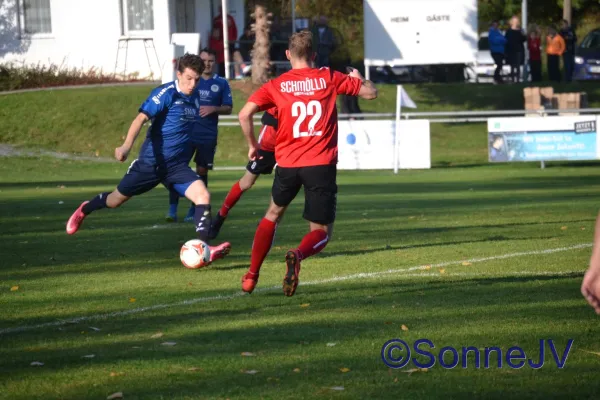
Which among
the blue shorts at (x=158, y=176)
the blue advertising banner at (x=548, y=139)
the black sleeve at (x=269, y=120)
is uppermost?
the black sleeve at (x=269, y=120)

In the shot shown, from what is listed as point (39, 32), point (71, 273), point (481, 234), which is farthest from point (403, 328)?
point (39, 32)

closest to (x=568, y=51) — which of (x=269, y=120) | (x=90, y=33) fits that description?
Answer: (x=90, y=33)

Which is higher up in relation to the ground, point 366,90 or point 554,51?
point 366,90

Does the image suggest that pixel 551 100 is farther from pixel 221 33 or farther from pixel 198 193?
pixel 198 193

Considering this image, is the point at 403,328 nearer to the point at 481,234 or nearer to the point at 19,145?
the point at 481,234

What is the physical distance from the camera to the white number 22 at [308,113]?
28.5 feet

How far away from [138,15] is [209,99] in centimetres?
2453

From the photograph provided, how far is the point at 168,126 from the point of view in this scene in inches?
456

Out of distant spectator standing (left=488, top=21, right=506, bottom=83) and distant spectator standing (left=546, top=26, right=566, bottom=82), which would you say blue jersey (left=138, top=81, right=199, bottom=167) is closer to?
distant spectator standing (left=488, top=21, right=506, bottom=83)

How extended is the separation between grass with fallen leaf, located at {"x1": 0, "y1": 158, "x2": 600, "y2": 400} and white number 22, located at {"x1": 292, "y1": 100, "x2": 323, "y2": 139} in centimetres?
126

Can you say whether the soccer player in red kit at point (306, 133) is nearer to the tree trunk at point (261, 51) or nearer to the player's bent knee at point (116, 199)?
the player's bent knee at point (116, 199)

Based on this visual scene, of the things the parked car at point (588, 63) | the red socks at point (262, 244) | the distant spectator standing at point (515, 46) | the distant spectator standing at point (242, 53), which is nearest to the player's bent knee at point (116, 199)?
the red socks at point (262, 244)

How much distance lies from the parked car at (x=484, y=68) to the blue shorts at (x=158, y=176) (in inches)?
1097

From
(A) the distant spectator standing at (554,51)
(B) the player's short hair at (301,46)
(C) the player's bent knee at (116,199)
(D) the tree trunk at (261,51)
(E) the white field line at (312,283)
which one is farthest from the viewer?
(A) the distant spectator standing at (554,51)
